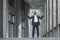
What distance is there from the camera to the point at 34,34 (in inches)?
689

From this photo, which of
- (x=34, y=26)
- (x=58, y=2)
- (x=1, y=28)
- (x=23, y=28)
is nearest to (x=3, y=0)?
(x=1, y=28)

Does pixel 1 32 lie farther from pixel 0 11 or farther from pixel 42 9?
pixel 42 9

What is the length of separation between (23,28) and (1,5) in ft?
56.4

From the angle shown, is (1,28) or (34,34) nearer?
(34,34)

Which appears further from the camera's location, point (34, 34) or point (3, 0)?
point (3, 0)

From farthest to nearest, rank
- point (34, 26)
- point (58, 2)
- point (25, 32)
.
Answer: point (25, 32) < point (58, 2) < point (34, 26)

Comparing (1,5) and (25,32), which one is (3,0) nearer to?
(1,5)

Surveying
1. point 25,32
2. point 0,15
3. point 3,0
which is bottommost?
point 25,32

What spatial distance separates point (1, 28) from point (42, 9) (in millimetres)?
18979

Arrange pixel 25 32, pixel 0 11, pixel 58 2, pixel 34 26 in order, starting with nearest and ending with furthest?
pixel 34 26 → pixel 58 2 → pixel 0 11 → pixel 25 32

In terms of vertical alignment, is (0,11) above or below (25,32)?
above

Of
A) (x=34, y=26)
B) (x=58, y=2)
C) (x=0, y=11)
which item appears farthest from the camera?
(x=0, y=11)

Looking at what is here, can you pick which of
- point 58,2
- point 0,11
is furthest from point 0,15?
point 58,2

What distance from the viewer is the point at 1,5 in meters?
22.3
